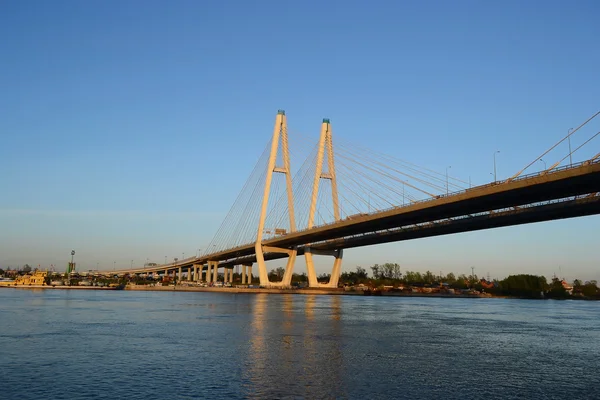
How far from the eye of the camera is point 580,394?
41.3 ft

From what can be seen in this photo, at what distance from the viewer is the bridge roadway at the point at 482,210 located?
103 feet

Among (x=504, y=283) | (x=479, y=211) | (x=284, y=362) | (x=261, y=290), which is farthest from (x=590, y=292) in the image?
(x=284, y=362)

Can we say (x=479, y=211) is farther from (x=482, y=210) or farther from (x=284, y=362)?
(x=284, y=362)

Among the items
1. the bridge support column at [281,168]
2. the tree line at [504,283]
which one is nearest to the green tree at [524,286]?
the tree line at [504,283]

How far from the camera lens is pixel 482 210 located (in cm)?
4119

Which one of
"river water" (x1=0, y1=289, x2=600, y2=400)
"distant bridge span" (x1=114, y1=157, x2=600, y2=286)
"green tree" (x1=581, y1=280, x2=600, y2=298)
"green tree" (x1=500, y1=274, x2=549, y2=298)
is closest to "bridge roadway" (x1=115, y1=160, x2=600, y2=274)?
"distant bridge span" (x1=114, y1=157, x2=600, y2=286)

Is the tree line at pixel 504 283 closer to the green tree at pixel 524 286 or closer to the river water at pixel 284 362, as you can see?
the green tree at pixel 524 286

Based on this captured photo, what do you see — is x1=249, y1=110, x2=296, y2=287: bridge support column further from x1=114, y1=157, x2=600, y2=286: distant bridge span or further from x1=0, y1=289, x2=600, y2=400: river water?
x1=0, y1=289, x2=600, y2=400: river water

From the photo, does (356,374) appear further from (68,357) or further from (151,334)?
(151,334)

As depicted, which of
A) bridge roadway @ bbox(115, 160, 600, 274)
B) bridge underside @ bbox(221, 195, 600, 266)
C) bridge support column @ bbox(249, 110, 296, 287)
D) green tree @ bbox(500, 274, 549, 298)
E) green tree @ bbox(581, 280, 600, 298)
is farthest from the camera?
green tree @ bbox(581, 280, 600, 298)

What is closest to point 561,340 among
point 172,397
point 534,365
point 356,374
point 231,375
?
point 534,365

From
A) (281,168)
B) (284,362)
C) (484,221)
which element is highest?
(281,168)

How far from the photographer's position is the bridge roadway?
103ft

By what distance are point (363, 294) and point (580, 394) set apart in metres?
76.9
